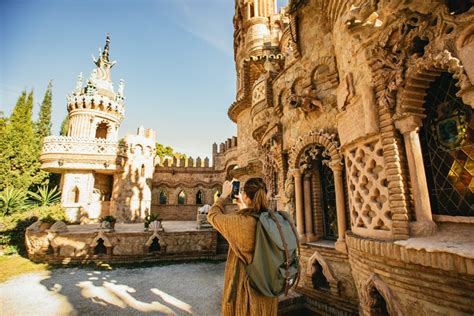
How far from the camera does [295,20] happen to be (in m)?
7.30

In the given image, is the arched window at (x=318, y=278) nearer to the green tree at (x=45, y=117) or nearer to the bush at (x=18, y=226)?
the bush at (x=18, y=226)

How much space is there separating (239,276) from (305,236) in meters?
4.51

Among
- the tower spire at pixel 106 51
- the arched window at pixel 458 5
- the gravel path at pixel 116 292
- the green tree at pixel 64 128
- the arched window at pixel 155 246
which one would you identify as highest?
the tower spire at pixel 106 51

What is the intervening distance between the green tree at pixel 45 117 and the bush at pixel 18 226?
1324cm

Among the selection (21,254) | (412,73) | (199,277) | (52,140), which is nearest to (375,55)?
(412,73)

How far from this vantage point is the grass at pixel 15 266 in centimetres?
934

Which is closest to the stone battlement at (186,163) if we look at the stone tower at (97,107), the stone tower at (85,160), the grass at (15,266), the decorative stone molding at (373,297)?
the stone tower at (85,160)

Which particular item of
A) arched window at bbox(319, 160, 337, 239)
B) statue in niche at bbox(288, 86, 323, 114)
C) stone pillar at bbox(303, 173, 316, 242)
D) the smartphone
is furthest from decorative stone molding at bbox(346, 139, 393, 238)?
the smartphone

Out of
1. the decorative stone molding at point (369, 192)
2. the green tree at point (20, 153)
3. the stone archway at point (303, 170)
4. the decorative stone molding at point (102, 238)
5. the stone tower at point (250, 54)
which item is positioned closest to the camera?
the decorative stone molding at point (369, 192)

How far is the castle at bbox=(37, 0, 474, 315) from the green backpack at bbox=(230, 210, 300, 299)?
200 cm

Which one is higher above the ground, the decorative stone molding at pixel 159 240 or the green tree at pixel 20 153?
the green tree at pixel 20 153

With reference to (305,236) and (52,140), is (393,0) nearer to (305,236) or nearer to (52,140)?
(305,236)

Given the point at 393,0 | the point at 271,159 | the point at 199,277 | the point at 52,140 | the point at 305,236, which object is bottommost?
the point at 199,277

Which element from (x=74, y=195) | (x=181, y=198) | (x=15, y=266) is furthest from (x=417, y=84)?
(x=181, y=198)
